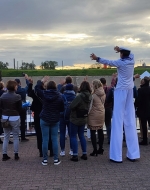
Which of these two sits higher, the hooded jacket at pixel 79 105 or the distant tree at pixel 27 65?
the distant tree at pixel 27 65

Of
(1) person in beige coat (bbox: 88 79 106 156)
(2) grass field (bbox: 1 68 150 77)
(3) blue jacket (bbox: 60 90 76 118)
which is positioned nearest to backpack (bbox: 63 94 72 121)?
(3) blue jacket (bbox: 60 90 76 118)

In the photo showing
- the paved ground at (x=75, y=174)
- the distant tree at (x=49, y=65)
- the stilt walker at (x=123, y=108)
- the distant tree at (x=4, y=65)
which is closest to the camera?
the paved ground at (x=75, y=174)

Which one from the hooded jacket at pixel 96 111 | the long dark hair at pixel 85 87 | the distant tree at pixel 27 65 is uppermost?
the distant tree at pixel 27 65

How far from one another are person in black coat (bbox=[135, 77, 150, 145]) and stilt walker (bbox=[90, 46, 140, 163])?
1.82 metres

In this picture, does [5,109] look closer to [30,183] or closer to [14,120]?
[14,120]

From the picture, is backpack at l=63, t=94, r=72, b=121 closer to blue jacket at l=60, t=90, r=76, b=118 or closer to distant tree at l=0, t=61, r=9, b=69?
blue jacket at l=60, t=90, r=76, b=118

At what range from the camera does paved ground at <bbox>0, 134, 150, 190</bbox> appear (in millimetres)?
5602

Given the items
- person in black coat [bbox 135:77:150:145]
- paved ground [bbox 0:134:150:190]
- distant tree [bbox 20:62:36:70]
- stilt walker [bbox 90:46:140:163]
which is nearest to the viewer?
paved ground [bbox 0:134:150:190]

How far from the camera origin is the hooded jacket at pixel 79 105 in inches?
284

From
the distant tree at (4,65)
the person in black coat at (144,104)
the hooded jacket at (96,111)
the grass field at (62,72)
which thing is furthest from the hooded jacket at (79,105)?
the distant tree at (4,65)

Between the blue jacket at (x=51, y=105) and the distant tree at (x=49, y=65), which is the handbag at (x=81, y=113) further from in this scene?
the distant tree at (x=49, y=65)

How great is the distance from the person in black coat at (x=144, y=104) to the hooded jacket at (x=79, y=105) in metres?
2.33

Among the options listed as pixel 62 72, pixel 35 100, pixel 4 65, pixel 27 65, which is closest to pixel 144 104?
pixel 35 100

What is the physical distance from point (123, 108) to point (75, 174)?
6.52 ft
